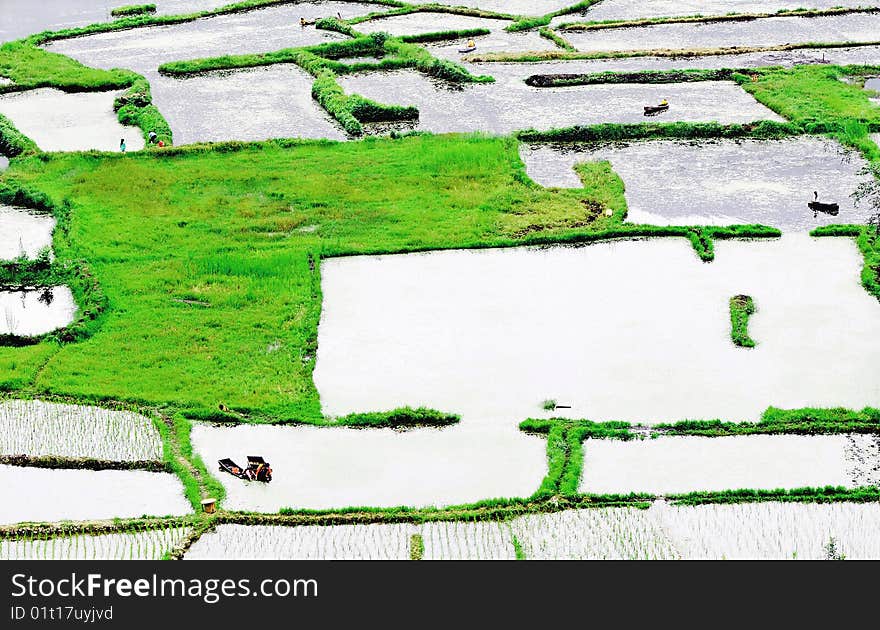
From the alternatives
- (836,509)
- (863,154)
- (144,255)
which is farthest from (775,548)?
(863,154)

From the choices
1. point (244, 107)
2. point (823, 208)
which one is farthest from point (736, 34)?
point (244, 107)

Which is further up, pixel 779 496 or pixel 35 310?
pixel 35 310

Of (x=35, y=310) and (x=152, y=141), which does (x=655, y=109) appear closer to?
(x=152, y=141)

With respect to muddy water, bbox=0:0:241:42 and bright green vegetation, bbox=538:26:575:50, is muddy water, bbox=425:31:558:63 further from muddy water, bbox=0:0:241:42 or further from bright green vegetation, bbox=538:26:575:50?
muddy water, bbox=0:0:241:42

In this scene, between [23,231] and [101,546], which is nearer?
[101,546]

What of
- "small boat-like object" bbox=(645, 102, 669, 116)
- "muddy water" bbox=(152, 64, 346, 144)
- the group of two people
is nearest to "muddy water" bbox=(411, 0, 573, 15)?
"muddy water" bbox=(152, 64, 346, 144)

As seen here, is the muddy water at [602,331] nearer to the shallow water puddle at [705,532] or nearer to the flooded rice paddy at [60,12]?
the shallow water puddle at [705,532]

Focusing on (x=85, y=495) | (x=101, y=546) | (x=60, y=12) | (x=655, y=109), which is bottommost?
(x=101, y=546)

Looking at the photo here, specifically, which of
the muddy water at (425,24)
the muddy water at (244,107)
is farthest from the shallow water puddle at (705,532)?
the muddy water at (425,24)
